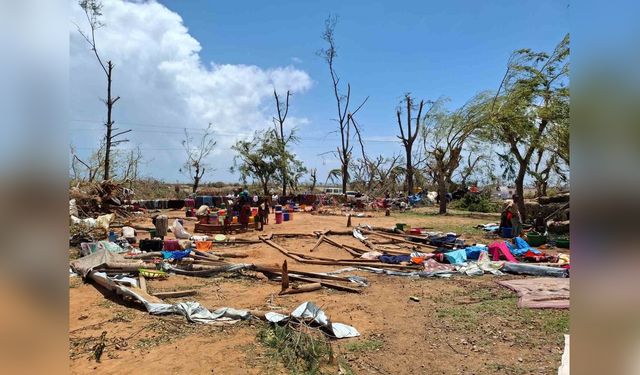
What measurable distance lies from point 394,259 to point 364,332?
471 cm

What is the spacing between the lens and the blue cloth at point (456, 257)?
32.2 feet

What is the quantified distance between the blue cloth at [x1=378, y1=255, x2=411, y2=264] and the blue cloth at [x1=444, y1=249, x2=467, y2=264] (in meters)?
0.94

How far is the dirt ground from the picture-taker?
4418 mm

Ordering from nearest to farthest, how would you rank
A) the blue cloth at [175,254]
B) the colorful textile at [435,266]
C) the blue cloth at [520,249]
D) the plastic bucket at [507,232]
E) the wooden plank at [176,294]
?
the wooden plank at [176,294]
the colorful textile at [435,266]
the blue cloth at [175,254]
the blue cloth at [520,249]
the plastic bucket at [507,232]

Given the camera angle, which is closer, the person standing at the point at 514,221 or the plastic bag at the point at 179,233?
the plastic bag at the point at 179,233

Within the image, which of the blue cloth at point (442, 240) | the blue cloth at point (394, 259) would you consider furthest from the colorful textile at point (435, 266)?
the blue cloth at point (442, 240)

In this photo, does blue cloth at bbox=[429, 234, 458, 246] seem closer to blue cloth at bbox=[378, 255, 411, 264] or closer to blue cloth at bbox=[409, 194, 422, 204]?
blue cloth at bbox=[378, 255, 411, 264]

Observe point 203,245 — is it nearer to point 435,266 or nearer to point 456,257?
point 435,266

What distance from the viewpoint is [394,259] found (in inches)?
392

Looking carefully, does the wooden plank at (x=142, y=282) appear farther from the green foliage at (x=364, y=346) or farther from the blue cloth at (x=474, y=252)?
the blue cloth at (x=474, y=252)

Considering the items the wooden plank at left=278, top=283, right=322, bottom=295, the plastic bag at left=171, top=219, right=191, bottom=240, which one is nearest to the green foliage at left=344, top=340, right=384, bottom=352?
the wooden plank at left=278, top=283, right=322, bottom=295

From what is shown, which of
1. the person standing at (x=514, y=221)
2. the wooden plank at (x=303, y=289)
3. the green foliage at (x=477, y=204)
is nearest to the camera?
the wooden plank at (x=303, y=289)

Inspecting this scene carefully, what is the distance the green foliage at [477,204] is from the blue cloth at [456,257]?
16599mm
